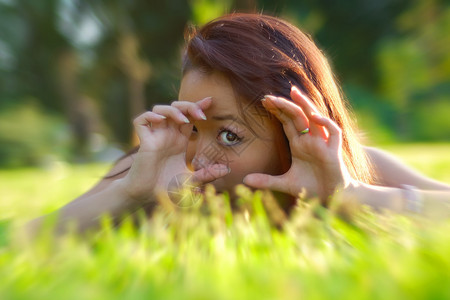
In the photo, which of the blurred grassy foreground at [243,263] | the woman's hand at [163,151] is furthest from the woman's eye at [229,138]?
the blurred grassy foreground at [243,263]

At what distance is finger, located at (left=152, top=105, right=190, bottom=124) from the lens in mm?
1707

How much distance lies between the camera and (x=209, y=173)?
1629 mm

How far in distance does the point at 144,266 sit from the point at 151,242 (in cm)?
23

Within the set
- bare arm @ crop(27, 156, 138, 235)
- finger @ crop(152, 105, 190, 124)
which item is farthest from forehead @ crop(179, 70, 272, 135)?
bare arm @ crop(27, 156, 138, 235)

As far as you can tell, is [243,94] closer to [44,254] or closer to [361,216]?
[361,216]

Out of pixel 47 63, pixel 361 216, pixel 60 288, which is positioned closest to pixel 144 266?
pixel 60 288

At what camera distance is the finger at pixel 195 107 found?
168 cm

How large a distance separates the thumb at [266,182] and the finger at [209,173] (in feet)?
0.33

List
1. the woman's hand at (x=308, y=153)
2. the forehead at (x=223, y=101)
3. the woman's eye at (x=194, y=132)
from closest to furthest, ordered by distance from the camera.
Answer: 1. the woman's hand at (x=308, y=153)
2. the forehead at (x=223, y=101)
3. the woman's eye at (x=194, y=132)

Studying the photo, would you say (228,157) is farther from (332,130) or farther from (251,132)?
(332,130)

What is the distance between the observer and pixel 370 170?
2211mm

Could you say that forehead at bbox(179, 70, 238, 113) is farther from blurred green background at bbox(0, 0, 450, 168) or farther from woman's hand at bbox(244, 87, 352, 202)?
blurred green background at bbox(0, 0, 450, 168)

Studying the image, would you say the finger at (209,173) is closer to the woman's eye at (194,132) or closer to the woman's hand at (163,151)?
the woman's hand at (163,151)

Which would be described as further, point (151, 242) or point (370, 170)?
point (370, 170)
